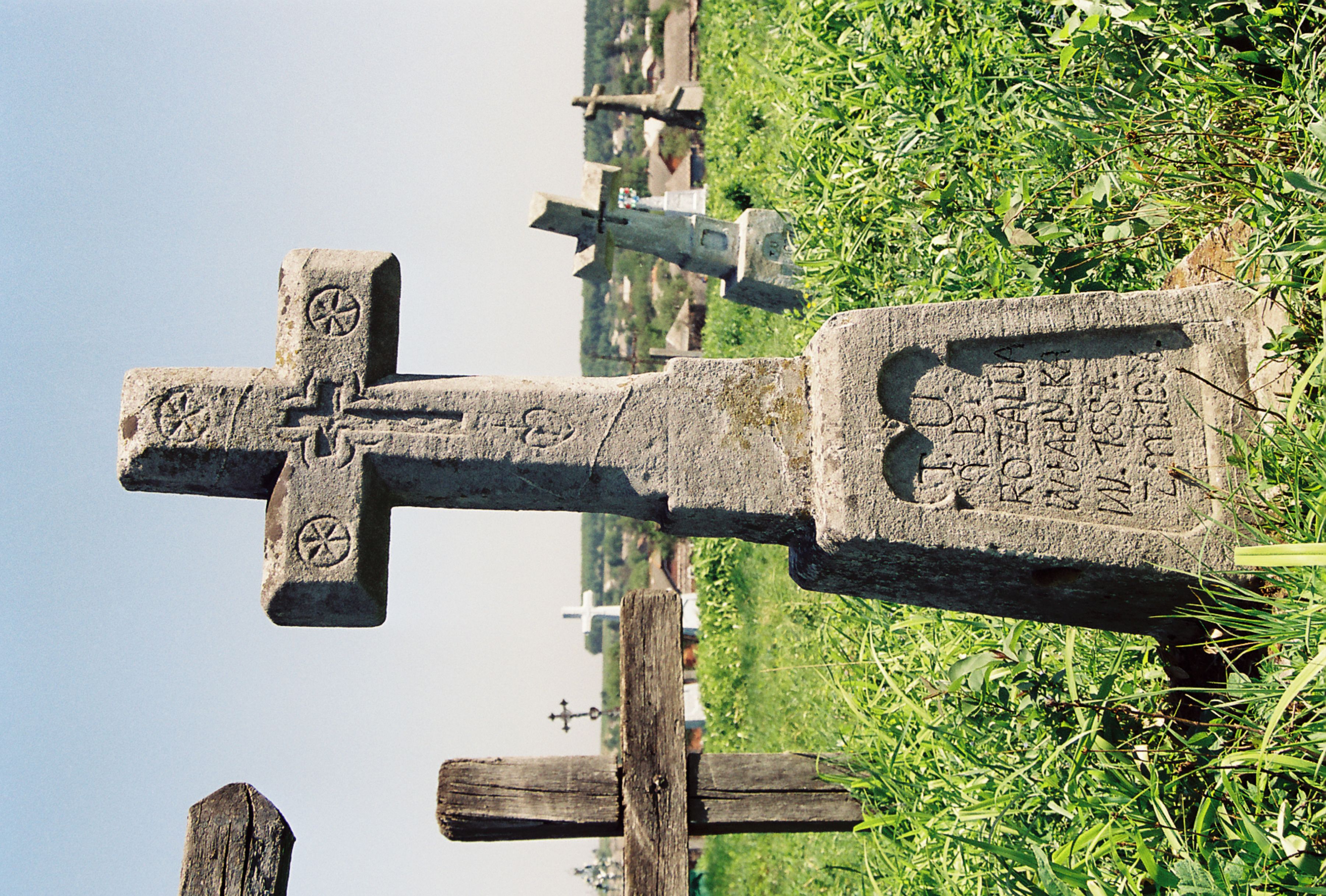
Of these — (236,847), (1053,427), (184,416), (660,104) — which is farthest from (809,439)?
(660,104)

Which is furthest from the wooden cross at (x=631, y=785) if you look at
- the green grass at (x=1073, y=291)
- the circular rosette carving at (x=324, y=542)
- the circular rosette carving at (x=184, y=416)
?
the circular rosette carving at (x=184, y=416)

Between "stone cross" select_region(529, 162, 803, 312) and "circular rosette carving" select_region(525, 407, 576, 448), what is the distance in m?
4.31

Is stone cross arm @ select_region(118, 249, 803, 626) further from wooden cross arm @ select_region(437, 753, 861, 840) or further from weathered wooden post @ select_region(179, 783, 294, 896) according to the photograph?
wooden cross arm @ select_region(437, 753, 861, 840)

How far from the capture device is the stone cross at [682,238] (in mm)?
6934

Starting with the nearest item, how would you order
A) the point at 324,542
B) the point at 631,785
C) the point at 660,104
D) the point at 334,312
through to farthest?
the point at 324,542, the point at 334,312, the point at 631,785, the point at 660,104

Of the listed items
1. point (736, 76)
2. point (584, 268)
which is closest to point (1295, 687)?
point (584, 268)

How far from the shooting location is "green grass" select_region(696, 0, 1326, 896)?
7.95 ft

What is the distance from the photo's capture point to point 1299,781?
2.47 m

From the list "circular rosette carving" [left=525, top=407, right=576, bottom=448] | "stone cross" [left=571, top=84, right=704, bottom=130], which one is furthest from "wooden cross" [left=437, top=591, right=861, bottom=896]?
"stone cross" [left=571, top=84, right=704, bottom=130]

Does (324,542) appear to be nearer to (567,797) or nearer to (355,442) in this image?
(355,442)

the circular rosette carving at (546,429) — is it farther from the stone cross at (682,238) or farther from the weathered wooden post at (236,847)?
the stone cross at (682,238)

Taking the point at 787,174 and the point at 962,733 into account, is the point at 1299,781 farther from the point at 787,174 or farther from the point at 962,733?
the point at 787,174

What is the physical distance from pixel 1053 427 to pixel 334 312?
2.12 metres

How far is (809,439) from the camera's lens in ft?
9.09
